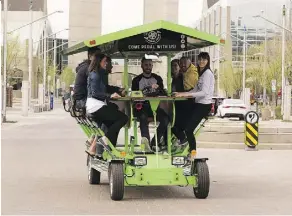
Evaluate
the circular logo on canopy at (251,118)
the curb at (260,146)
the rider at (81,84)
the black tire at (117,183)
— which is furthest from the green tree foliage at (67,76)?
the black tire at (117,183)

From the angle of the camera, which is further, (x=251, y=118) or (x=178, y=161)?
(x=251, y=118)

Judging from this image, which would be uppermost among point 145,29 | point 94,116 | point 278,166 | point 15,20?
point 15,20

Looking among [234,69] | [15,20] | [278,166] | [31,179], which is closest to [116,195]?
[31,179]

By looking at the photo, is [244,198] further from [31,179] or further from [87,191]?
[31,179]

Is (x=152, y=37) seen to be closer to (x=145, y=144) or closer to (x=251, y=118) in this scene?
(x=145, y=144)

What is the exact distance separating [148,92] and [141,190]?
1.75 metres

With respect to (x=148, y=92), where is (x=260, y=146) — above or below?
below

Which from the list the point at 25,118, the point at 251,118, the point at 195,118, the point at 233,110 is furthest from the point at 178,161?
the point at 233,110

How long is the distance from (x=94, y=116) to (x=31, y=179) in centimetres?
289

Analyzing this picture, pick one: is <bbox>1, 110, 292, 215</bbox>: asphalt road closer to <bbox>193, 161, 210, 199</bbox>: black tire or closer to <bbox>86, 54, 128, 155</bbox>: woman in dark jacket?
<bbox>193, 161, 210, 199</bbox>: black tire

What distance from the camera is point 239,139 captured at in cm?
2452

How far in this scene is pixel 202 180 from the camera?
41.1ft

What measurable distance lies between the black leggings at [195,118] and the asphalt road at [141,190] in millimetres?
959

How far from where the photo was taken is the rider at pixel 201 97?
13.2 metres
